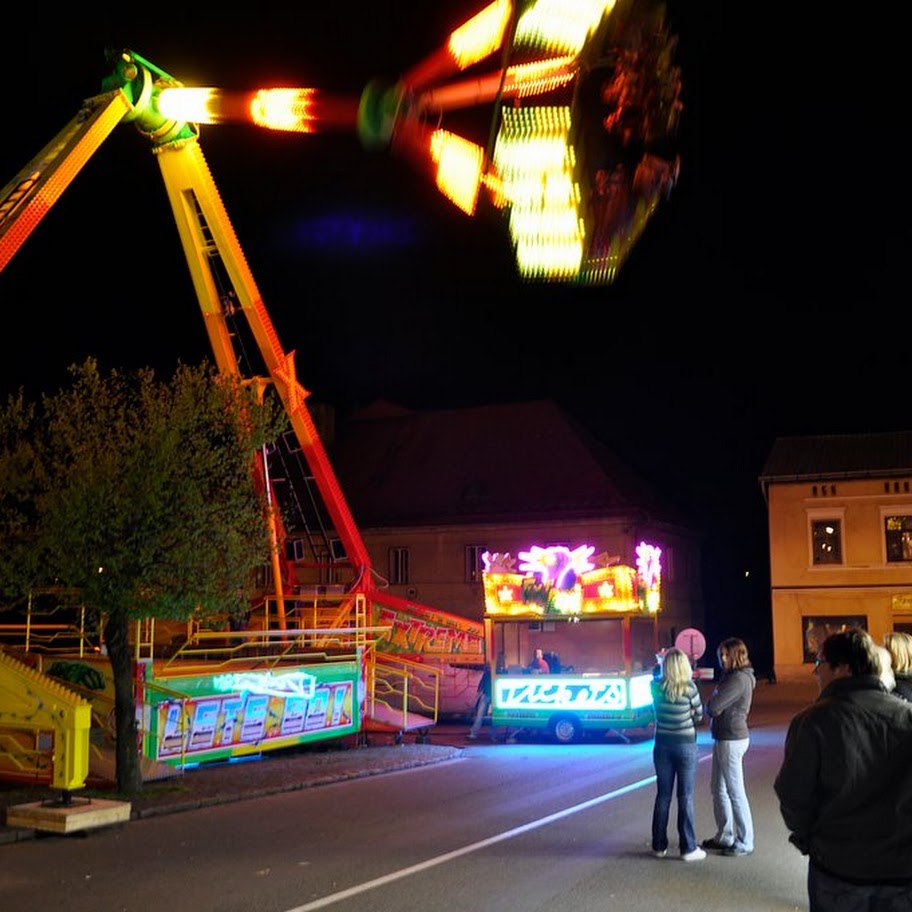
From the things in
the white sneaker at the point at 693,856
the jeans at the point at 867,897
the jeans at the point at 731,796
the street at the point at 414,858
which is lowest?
the street at the point at 414,858

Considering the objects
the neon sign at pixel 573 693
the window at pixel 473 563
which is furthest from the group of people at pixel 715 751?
the window at pixel 473 563

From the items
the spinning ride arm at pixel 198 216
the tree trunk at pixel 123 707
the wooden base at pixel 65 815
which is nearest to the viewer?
the wooden base at pixel 65 815

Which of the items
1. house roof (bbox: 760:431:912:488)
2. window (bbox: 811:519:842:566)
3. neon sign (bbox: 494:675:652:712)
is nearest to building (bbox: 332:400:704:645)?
house roof (bbox: 760:431:912:488)

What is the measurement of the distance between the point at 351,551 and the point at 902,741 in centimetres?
2410

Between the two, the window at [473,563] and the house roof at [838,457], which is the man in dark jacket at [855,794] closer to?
the house roof at [838,457]

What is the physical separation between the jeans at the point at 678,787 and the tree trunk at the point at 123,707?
316 inches

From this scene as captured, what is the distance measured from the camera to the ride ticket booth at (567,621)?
72.7 feet

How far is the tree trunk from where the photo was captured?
15203 millimetres

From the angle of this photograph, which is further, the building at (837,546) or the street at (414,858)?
the building at (837,546)

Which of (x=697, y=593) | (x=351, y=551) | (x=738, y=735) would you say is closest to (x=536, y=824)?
(x=738, y=735)

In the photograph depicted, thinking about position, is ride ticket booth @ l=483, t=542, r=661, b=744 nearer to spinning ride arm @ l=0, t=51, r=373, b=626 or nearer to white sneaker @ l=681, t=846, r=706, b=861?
spinning ride arm @ l=0, t=51, r=373, b=626

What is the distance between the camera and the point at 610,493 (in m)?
44.3

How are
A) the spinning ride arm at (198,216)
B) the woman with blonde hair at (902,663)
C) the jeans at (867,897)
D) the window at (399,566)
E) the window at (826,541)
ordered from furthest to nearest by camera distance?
the window at (399,566)
the window at (826,541)
the spinning ride arm at (198,216)
the woman with blonde hair at (902,663)
the jeans at (867,897)

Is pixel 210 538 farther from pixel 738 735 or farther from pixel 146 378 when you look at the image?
pixel 738 735
